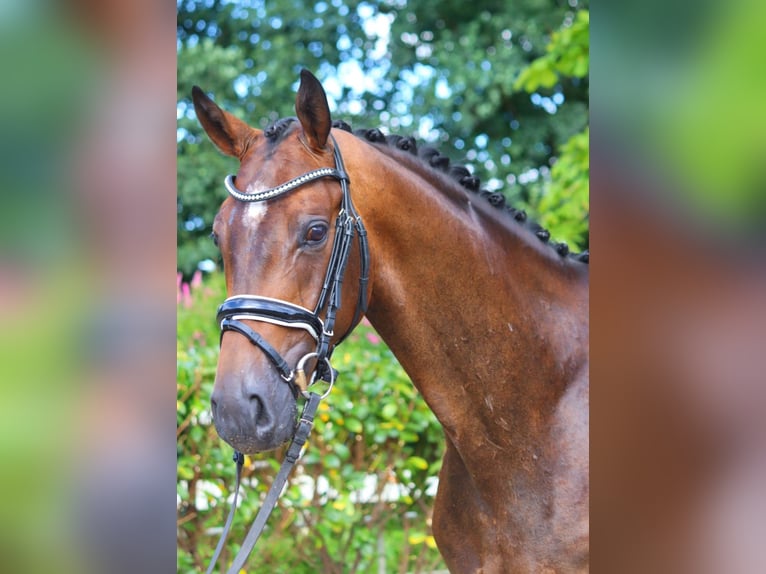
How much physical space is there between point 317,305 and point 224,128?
666 mm

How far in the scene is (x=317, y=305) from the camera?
6.21 feet

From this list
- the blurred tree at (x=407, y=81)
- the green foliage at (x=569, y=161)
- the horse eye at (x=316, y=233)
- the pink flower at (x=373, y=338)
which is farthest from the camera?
the blurred tree at (x=407, y=81)

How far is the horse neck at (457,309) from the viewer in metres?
2.13

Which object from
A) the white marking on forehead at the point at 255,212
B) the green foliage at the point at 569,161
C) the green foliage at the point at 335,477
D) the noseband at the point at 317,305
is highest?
the white marking on forehead at the point at 255,212

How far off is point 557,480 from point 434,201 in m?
0.95

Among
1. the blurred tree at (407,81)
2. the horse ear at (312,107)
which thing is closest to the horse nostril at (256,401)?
the horse ear at (312,107)

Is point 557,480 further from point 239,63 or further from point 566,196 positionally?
point 239,63

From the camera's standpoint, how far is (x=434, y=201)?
7.29 ft

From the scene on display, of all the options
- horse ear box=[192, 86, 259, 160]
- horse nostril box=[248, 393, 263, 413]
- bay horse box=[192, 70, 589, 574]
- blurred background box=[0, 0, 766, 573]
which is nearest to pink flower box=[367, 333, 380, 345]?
bay horse box=[192, 70, 589, 574]

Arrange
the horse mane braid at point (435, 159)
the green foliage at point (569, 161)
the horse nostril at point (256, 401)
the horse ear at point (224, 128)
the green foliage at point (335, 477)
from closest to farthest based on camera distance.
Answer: the horse nostril at point (256, 401)
the horse ear at point (224, 128)
the horse mane braid at point (435, 159)
the green foliage at point (335, 477)
the green foliage at point (569, 161)

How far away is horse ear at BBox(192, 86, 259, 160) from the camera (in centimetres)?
212
